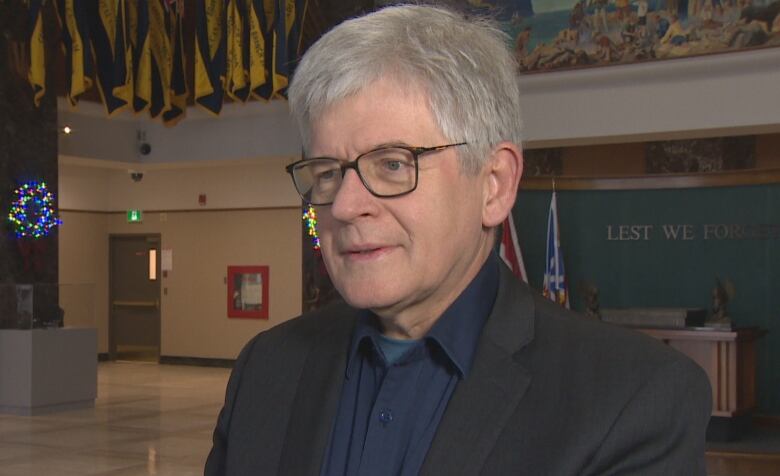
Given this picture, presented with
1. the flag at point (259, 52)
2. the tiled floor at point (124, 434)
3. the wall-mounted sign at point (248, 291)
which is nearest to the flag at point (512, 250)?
the flag at point (259, 52)

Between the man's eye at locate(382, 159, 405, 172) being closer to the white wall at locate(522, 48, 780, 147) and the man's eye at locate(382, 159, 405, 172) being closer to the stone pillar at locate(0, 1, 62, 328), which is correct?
the white wall at locate(522, 48, 780, 147)

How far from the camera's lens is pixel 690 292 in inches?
505

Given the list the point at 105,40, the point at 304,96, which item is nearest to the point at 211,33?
the point at 105,40

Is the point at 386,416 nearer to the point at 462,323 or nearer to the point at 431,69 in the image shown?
the point at 462,323

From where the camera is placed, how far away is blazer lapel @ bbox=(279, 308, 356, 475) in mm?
1632

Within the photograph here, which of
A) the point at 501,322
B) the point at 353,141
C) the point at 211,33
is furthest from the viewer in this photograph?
the point at 211,33

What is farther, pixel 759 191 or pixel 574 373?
pixel 759 191

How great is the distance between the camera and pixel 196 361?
19312 millimetres

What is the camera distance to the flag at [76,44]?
13.4 metres

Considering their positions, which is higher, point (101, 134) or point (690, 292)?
point (101, 134)

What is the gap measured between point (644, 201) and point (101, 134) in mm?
7821

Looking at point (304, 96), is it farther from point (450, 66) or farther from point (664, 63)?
point (664, 63)

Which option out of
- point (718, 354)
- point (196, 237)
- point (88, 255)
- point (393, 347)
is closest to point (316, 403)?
point (393, 347)

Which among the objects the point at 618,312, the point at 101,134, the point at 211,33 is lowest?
the point at 618,312
